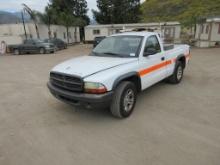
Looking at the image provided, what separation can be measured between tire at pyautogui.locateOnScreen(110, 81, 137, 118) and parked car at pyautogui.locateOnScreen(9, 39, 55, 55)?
54.3 ft

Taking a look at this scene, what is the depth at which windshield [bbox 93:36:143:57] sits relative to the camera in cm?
441

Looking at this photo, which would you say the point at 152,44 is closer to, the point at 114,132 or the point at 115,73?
the point at 115,73

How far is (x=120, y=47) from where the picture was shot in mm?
4660

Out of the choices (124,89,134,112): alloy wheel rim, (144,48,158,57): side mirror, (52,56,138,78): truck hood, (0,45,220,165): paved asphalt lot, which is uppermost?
(144,48,158,57): side mirror

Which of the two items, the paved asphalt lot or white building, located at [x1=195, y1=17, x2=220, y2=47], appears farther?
white building, located at [x1=195, y1=17, x2=220, y2=47]

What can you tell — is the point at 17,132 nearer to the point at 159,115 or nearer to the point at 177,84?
the point at 159,115

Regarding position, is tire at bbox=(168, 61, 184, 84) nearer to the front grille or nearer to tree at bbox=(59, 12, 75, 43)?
the front grille

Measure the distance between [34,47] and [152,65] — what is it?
56.7ft

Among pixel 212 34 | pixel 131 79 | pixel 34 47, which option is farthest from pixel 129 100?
pixel 212 34

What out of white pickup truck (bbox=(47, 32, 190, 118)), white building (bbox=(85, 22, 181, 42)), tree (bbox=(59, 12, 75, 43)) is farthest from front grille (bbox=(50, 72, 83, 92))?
tree (bbox=(59, 12, 75, 43))

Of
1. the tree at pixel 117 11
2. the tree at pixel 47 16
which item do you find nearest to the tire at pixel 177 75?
the tree at pixel 47 16

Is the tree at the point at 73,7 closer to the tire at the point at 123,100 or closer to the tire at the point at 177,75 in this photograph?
the tire at the point at 177,75

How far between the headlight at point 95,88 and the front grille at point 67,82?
133 millimetres

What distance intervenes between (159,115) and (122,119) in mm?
820
